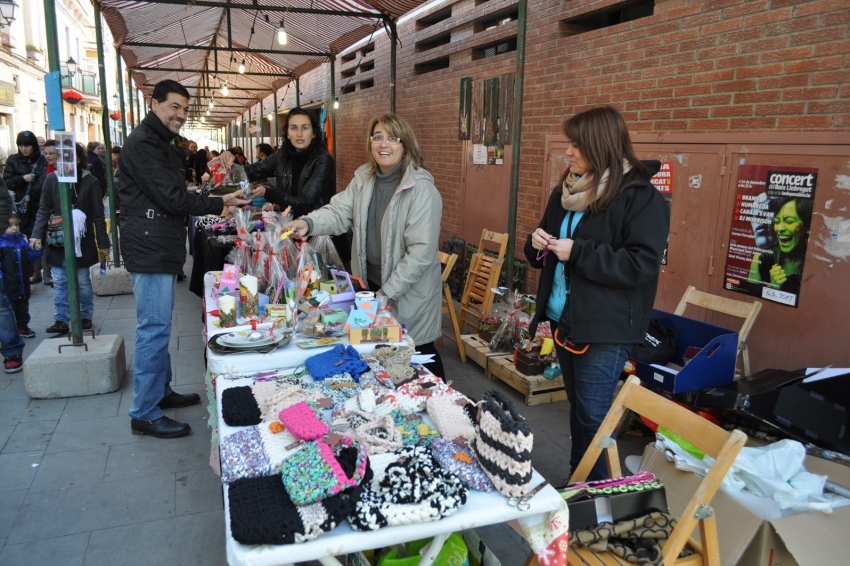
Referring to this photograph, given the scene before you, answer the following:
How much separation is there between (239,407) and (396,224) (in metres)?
1.40

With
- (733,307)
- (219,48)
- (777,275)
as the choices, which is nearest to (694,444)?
(733,307)

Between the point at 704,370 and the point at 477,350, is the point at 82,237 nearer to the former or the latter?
the point at 477,350

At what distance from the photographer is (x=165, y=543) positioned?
269 cm

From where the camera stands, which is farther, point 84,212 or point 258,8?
point 258,8

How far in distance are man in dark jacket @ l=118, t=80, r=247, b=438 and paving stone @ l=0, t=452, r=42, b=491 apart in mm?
637

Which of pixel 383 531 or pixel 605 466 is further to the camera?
pixel 605 466

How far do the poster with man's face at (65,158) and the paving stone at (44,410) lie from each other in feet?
5.03

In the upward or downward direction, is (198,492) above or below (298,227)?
below

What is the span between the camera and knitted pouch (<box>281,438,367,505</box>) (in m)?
1.50

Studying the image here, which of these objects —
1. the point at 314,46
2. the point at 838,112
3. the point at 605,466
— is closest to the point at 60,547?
the point at 605,466

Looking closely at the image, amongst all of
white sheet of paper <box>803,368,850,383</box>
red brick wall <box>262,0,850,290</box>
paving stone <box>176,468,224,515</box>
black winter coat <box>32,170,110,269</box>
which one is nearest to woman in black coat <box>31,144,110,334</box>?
black winter coat <box>32,170,110,269</box>

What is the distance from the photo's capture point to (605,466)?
262cm

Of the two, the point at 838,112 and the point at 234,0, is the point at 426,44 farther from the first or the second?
the point at 838,112

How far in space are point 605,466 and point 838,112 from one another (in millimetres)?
2298
